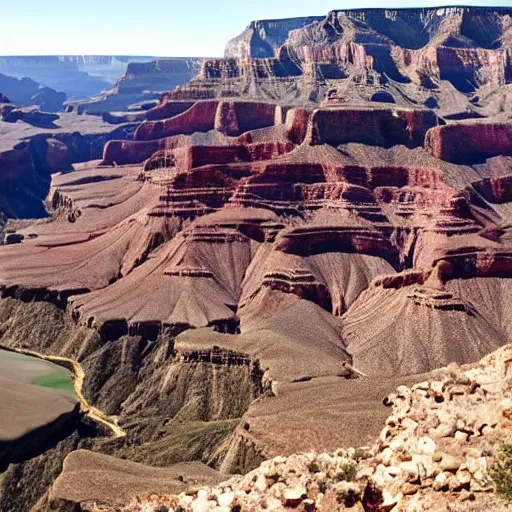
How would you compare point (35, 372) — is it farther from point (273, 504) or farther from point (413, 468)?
point (413, 468)

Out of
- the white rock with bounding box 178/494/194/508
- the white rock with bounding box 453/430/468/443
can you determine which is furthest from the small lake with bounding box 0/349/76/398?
the white rock with bounding box 453/430/468/443

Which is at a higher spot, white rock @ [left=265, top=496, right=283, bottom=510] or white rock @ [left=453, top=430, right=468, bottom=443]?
white rock @ [left=453, top=430, right=468, bottom=443]

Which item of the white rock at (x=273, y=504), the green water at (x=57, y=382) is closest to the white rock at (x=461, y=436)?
the white rock at (x=273, y=504)

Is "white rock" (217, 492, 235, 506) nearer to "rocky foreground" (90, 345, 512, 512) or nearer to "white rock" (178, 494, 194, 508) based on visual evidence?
"rocky foreground" (90, 345, 512, 512)

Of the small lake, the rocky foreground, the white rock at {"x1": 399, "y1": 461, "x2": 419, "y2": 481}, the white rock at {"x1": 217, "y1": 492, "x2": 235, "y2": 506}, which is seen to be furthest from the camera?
the small lake

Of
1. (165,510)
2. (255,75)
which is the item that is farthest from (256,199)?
(255,75)

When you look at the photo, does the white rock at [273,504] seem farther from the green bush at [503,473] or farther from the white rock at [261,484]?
the green bush at [503,473]

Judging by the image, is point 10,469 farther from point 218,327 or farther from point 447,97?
point 447,97
